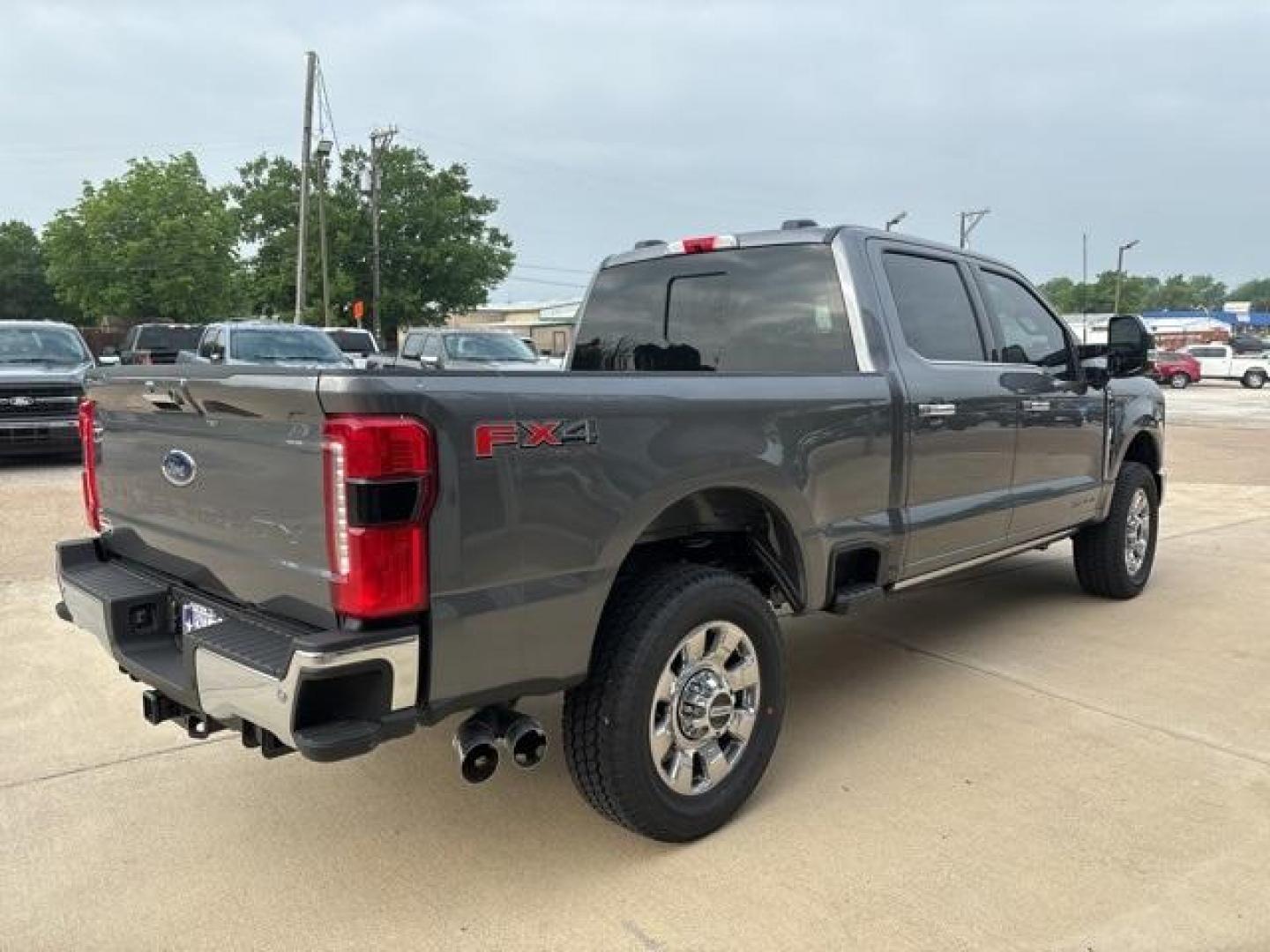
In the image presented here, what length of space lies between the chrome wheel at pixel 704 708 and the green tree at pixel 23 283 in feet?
249

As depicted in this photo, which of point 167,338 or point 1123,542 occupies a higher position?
point 167,338

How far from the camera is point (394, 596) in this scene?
2398mm

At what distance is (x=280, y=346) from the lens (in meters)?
14.2

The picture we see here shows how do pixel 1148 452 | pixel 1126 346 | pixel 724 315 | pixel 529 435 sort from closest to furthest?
pixel 529 435
pixel 724 315
pixel 1126 346
pixel 1148 452

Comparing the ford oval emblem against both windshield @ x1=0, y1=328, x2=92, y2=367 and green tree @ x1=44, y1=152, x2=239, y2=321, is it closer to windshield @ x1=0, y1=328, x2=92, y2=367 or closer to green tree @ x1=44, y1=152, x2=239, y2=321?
windshield @ x1=0, y1=328, x2=92, y2=367

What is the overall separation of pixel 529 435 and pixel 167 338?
22.5 metres

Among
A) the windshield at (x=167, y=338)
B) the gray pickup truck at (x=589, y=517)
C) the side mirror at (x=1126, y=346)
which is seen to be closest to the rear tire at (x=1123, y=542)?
the side mirror at (x=1126, y=346)

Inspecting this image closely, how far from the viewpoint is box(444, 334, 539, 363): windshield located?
1728 cm

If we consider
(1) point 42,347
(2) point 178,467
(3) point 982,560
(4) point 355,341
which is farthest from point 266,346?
(2) point 178,467

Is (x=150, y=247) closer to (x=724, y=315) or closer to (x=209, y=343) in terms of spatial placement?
(x=209, y=343)

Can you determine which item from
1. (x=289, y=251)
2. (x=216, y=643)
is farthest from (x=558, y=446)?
(x=289, y=251)

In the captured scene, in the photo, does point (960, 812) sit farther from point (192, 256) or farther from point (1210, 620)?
point (192, 256)

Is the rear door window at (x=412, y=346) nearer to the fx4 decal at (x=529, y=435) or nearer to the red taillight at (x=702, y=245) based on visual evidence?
the red taillight at (x=702, y=245)

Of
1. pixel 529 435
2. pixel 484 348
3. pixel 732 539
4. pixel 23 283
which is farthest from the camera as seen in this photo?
pixel 23 283
